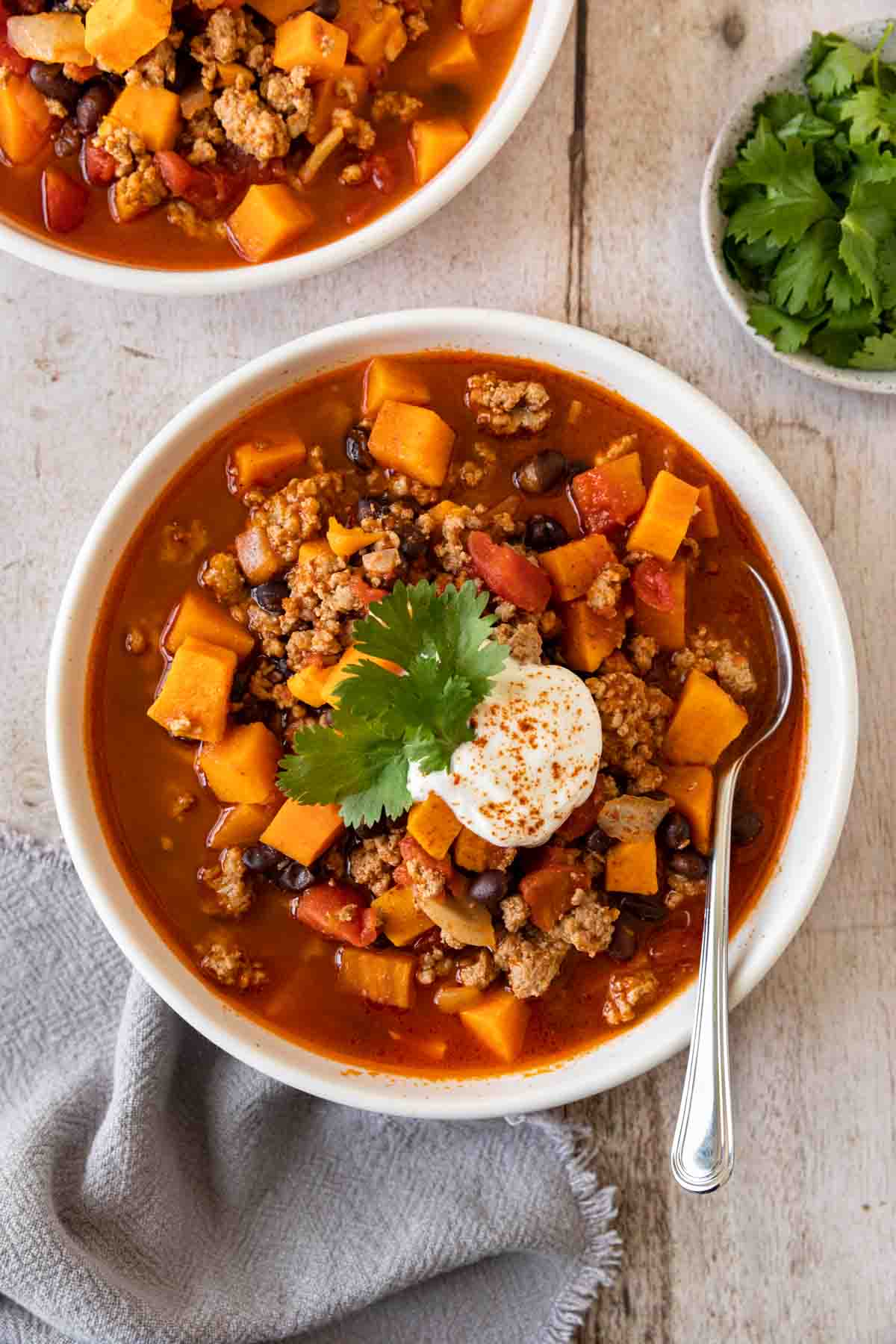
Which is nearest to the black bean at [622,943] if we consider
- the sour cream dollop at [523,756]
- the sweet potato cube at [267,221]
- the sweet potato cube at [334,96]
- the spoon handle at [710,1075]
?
the spoon handle at [710,1075]

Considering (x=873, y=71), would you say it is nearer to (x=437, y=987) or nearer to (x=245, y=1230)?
(x=437, y=987)

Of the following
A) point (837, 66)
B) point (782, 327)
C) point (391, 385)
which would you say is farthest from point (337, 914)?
point (837, 66)

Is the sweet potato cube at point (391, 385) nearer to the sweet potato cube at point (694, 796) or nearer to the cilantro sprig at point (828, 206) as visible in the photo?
the cilantro sprig at point (828, 206)

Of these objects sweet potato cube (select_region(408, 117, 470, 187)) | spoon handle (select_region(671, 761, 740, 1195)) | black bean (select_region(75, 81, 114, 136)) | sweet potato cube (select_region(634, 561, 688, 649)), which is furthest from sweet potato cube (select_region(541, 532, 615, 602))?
black bean (select_region(75, 81, 114, 136))

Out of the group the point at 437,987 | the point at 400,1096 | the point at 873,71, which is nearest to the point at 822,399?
the point at 873,71

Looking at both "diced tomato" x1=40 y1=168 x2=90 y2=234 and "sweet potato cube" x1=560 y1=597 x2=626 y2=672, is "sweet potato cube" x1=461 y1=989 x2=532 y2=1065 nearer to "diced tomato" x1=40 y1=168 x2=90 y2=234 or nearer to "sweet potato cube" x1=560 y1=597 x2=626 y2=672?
"sweet potato cube" x1=560 y1=597 x2=626 y2=672

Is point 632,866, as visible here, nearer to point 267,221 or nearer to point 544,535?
point 544,535
